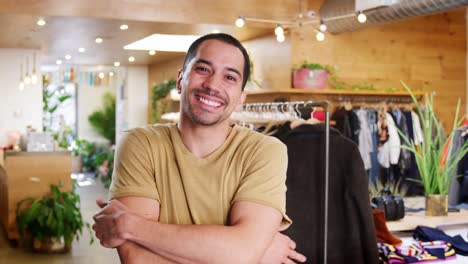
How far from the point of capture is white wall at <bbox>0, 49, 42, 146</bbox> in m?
10.7

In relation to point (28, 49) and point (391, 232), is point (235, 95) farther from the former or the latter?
point (28, 49)

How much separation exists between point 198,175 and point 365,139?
6.20m

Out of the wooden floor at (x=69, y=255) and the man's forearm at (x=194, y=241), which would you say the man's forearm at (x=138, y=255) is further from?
the wooden floor at (x=69, y=255)

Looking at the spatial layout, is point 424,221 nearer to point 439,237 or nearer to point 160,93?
point 439,237

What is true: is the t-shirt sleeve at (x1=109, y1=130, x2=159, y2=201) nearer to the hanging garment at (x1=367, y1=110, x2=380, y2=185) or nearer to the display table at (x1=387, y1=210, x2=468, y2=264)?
the display table at (x1=387, y1=210, x2=468, y2=264)

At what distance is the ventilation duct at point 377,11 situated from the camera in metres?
6.03

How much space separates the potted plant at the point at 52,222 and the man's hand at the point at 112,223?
18.7 feet

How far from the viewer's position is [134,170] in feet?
5.91


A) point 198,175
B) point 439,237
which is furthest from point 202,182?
point 439,237

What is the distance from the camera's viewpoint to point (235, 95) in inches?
72.7

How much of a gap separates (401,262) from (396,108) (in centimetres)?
540

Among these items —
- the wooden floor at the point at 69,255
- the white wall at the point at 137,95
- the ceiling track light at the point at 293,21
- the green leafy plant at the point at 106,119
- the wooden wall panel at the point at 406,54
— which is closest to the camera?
the ceiling track light at the point at 293,21

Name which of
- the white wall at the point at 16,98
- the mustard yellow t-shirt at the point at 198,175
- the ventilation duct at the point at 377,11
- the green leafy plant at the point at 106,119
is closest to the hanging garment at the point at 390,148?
the ventilation duct at the point at 377,11

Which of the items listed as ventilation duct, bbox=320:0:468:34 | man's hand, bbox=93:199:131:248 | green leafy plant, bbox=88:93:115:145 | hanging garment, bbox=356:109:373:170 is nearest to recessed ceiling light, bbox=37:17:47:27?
ventilation duct, bbox=320:0:468:34
